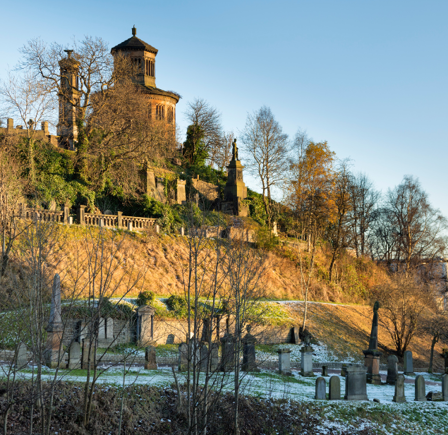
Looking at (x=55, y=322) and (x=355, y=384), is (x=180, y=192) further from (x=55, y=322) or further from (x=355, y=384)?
(x=355, y=384)

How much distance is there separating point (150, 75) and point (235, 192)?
2123cm

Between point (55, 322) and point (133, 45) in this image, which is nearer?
point (55, 322)

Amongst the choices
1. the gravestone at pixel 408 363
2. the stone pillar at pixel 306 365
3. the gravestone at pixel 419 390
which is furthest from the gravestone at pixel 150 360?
the gravestone at pixel 408 363

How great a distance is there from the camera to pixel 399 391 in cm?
1550

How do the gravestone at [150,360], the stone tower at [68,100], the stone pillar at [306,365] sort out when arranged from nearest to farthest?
the gravestone at [150,360], the stone pillar at [306,365], the stone tower at [68,100]

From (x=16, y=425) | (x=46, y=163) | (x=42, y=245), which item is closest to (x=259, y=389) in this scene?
(x=16, y=425)

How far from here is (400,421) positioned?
552 inches

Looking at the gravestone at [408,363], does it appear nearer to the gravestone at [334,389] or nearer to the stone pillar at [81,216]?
the gravestone at [334,389]

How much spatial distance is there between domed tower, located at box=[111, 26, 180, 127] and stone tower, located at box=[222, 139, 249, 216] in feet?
47.0

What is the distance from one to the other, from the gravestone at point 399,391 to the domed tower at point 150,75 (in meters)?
44.7

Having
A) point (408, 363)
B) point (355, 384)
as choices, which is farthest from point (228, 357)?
point (408, 363)

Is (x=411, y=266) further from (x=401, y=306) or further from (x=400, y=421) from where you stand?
(x=400, y=421)

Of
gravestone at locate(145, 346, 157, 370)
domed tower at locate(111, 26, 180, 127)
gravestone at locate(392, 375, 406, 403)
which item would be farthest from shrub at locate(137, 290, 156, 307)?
domed tower at locate(111, 26, 180, 127)

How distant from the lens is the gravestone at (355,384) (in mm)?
15070
